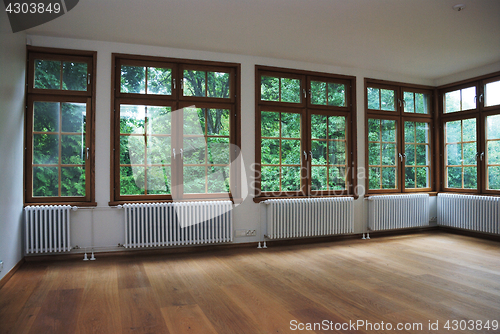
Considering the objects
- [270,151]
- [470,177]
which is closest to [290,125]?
[270,151]

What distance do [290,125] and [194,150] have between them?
160 centimetres

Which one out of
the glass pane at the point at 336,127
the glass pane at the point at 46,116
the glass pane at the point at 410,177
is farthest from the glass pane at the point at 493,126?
the glass pane at the point at 46,116

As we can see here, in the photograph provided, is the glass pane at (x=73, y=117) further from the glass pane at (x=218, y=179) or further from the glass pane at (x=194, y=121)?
the glass pane at (x=218, y=179)

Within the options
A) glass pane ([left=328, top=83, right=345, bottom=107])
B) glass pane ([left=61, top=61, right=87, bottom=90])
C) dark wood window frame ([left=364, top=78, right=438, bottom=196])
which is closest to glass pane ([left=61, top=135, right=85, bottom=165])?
glass pane ([left=61, top=61, right=87, bottom=90])

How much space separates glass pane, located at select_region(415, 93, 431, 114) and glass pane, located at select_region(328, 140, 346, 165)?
5.98 ft

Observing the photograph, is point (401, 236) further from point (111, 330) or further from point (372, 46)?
point (111, 330)

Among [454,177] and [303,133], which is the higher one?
[303,133]

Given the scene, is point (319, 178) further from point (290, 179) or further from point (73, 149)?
point (73, 149)

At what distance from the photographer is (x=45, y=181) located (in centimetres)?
449

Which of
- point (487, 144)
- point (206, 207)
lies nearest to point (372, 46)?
point (487, 144)

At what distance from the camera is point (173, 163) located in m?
4.99

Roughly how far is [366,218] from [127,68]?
14.6 ft

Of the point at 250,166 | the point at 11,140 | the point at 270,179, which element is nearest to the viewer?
the point at 11,140

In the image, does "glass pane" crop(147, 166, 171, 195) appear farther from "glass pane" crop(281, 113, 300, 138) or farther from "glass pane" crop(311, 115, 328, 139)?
"glass pane" crop(311, 115, 328, 139)
